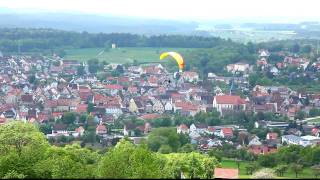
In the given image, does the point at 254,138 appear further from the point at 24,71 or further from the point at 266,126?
the point at 24,71

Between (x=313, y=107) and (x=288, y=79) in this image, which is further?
(x=288, y=79)

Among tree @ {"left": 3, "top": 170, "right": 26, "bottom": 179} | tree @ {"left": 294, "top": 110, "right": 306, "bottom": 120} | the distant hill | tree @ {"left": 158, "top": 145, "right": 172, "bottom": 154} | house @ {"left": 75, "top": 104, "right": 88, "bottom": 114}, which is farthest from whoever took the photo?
the distant hill

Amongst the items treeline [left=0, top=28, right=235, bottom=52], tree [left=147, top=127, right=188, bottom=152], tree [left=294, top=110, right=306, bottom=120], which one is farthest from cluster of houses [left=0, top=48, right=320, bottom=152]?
treeline [left=0, top=28, right=235, bottom=52]

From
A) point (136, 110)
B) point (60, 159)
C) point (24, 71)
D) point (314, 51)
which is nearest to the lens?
point (60, 159)

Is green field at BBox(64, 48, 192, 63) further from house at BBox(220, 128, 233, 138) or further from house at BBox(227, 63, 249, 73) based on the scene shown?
house at BBox(220, 128, 233, 138)

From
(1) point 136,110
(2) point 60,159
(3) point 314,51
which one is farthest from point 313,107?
(2) point 60,159

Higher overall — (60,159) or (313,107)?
(60,159)

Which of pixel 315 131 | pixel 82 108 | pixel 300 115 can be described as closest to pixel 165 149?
pixel 315 131
